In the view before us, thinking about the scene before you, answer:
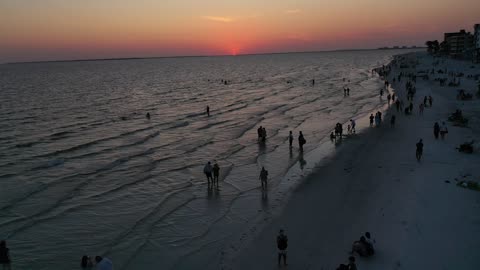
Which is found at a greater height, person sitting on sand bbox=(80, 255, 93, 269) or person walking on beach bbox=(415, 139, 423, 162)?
person walking on beach bbox=(415, 139, 423, 162)

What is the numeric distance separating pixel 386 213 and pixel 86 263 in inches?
414

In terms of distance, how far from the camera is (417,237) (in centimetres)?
1195

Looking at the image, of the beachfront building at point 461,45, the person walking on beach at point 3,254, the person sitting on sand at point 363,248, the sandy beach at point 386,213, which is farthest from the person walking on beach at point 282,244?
the beachfront building at point 461,45

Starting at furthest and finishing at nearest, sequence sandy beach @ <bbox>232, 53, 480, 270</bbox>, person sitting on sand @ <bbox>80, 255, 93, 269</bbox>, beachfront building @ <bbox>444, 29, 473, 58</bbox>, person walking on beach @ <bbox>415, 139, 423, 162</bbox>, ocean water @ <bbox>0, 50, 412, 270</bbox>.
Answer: beachfront building @ <bbox>444, 29, 473, 58</bbox>
person walking on beach @ <bbox>415, 139, 423, 162</bbox>
ocean water @ <bbox>0, 50, 412, 270</bbox>
person sitting on sand @ <bbox>80, 255, 93, 269</bbox>
sandy beach @ <bbox>232, 53, 480, 270</bbox>

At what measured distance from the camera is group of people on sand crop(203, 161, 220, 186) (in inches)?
736

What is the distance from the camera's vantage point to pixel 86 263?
12.1 metres

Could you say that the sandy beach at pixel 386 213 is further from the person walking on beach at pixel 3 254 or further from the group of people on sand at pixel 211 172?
the person walking on beach at pixel 3 254

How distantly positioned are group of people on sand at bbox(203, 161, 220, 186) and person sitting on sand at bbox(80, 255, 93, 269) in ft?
24.4

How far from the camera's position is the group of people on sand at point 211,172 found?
736 inches

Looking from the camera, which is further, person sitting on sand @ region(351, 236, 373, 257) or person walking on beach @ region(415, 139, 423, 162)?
person walking on beach @ region(415, 139, 423, 162)

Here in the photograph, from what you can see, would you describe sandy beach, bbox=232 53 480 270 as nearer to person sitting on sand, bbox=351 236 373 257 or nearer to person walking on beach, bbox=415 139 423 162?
person sitting on sand, bbox=351 236 373 257

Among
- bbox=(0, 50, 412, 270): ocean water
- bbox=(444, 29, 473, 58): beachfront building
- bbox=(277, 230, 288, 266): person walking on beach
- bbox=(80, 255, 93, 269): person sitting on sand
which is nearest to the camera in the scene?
bbox=(277, 230, 288, 266): person walking on beach

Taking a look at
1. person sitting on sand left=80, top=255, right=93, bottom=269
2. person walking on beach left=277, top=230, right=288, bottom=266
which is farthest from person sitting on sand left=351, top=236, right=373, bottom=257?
person sitting on sand left=80, top=255, right=93, bottom=269

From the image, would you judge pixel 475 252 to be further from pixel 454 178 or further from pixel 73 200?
pixel 73 200
